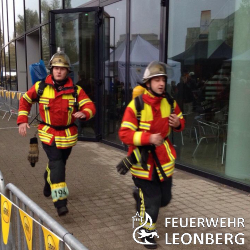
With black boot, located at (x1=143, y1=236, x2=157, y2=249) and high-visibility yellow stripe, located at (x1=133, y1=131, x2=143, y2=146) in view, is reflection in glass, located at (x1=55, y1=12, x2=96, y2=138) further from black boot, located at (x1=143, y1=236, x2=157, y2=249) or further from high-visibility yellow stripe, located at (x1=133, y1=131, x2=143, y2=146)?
high-visibility yellow stripe, located at (x1=133, y1=131, x2=143, y2=146)

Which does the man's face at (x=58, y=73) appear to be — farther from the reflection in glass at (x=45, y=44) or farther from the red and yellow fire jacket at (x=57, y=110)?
the reflection in glass at (x=45, y=44)

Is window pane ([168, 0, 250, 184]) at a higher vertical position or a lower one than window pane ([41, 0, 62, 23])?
lower

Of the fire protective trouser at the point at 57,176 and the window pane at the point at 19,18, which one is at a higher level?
the window pane at the point at 19,18

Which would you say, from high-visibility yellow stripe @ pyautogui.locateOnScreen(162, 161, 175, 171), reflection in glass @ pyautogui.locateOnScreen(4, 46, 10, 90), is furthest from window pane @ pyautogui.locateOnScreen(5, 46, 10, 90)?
high-visibility yellow stripe @ pyautogui.locateOnScreen(162, 161, 175, 171)

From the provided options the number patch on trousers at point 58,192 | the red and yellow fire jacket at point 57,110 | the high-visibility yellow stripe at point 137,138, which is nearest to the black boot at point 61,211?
the number patch on trousers at point 58,192

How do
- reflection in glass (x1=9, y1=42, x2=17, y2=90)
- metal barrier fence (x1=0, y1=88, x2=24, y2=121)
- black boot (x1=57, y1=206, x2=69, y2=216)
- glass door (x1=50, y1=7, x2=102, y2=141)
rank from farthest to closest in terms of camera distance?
reflection in glass (x1=9, y1=42, x2=17, y2=90), metal barrier fence (x1=0, y1=88, x2=24, y2=121), glass door (x1=50, y1=7, x2=102, y2=141), black boot (x1=57, y1=206, x2=69, y2=216)

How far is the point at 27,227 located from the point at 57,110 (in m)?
2.24

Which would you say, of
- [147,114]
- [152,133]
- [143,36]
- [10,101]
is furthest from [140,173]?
[10,101]

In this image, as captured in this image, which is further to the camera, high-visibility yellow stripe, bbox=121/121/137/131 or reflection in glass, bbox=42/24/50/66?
reflection in glass, bbox=42/24/50/66

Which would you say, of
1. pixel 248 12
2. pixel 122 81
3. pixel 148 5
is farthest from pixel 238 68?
pixel 122 81

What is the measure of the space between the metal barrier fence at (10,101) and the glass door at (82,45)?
15.8 feet

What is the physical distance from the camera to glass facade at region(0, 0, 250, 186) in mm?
5711

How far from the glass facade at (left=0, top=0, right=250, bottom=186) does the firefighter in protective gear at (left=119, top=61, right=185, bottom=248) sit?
2463 millimetres

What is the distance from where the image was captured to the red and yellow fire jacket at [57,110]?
4344mm
